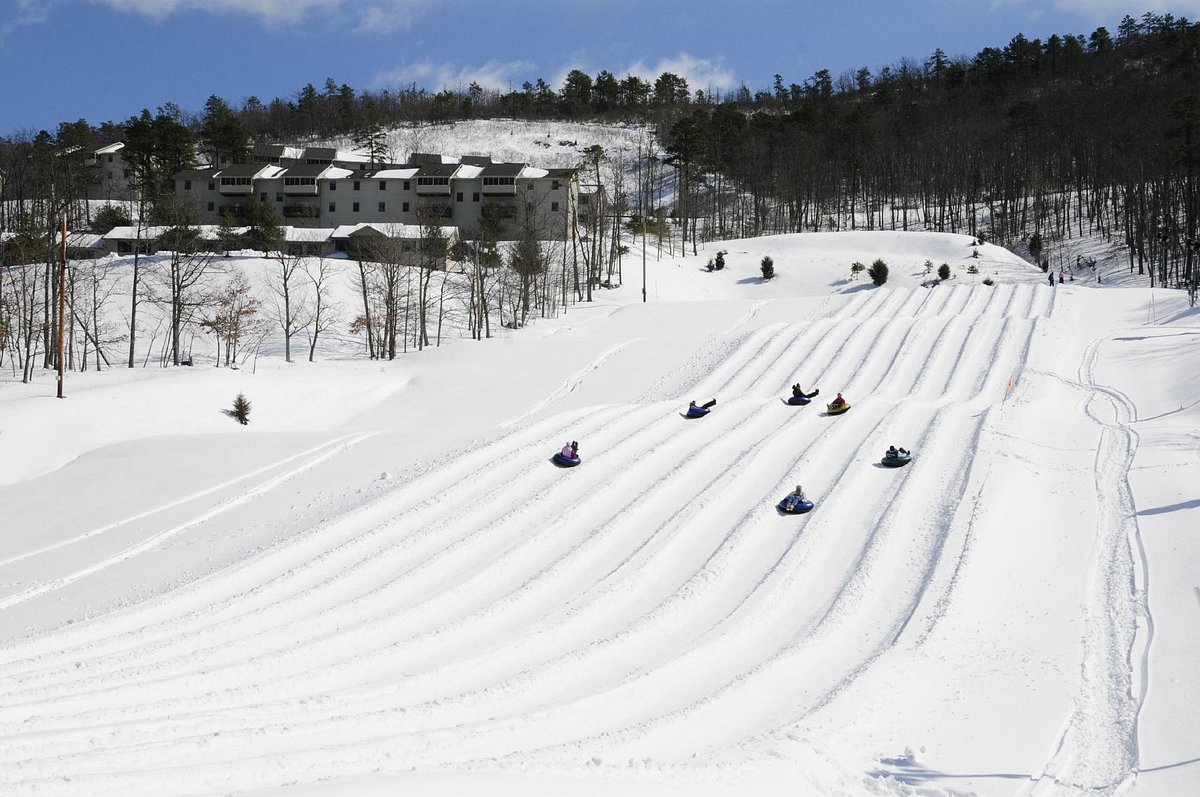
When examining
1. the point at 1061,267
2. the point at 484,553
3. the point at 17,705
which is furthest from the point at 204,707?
the point at 1061,267

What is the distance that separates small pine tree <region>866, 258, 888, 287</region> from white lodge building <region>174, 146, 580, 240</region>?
25941 mm

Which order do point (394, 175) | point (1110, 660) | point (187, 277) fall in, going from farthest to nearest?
point (394, 175) → point (187, 277) → point (1110, 660)

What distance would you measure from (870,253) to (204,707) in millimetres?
64726

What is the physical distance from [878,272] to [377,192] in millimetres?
42371

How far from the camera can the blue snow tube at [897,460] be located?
23031 mm

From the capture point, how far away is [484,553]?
19578mm

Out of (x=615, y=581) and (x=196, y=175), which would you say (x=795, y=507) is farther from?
(x=196, y=175)

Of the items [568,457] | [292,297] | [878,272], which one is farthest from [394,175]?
[568,457]

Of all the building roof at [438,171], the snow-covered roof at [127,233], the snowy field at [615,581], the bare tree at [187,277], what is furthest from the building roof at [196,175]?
the snowy field at [615,581]

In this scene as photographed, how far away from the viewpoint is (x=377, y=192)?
76000 millimetres

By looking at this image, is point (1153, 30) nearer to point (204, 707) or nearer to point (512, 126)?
point (512, 126)

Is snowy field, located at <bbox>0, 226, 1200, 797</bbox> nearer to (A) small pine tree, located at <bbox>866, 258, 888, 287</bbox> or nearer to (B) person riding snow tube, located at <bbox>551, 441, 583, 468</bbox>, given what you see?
(B) person riding snow tube, located at <bbox>551, 441, 583, 468</bbox>

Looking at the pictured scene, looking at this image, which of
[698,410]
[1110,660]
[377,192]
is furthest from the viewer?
[377,192]

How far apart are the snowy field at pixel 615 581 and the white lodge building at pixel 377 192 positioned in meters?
42.9
